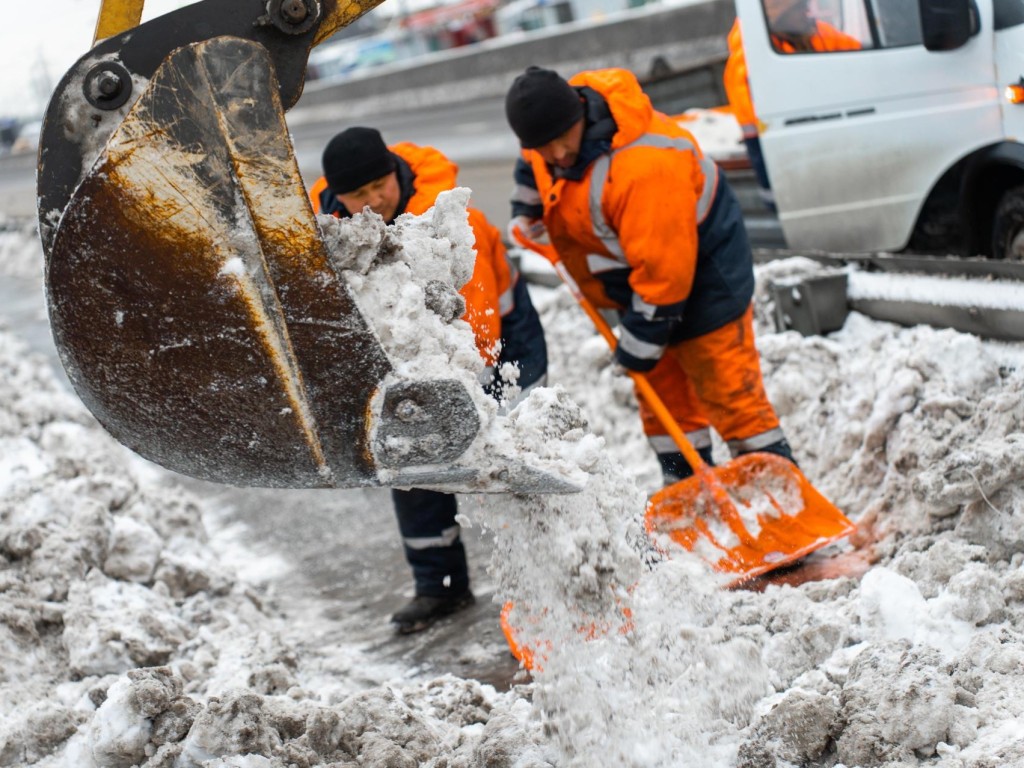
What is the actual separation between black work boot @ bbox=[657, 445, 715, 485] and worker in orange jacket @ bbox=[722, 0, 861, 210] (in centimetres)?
202

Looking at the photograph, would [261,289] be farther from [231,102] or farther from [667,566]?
[667,566]

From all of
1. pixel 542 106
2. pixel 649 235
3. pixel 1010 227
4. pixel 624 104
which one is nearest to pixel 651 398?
pixel 649 235

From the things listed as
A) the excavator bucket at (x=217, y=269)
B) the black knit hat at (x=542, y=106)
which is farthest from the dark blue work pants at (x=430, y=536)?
the excavator bucket at (x=217, y=269)

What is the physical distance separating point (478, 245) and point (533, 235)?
2.50 feet

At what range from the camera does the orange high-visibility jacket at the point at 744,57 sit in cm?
598

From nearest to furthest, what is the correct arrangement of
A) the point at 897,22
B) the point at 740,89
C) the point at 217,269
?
the point at 217,269 < the point at 897,22 < the point at 740,89

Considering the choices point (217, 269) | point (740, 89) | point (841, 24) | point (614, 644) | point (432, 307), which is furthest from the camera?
point (740, 89)

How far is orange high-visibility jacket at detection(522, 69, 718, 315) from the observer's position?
4.31m

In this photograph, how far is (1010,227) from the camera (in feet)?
18.1

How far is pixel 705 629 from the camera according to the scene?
3.31m

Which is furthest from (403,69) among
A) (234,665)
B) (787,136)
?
(234,665)

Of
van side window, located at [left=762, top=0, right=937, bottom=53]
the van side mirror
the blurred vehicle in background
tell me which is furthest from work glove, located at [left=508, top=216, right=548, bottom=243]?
the blurred vehicle in background

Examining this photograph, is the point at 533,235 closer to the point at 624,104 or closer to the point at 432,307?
the point at 624,104

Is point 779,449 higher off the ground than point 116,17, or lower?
lower
